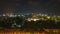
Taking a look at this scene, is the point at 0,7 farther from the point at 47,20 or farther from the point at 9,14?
the point at 47,20

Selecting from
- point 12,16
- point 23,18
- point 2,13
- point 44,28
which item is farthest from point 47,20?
point 2,13

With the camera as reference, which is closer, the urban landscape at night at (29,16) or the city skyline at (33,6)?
the urban landscape at night at (29,16)

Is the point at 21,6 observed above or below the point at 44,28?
above

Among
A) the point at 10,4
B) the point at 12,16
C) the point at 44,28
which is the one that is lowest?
the point at 44,28

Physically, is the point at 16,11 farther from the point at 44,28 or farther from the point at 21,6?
the point at 44,28

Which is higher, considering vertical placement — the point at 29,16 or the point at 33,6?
the point at 33,6

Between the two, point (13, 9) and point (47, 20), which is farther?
point (13, 9)

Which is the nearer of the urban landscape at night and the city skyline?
the urban landscape at night
